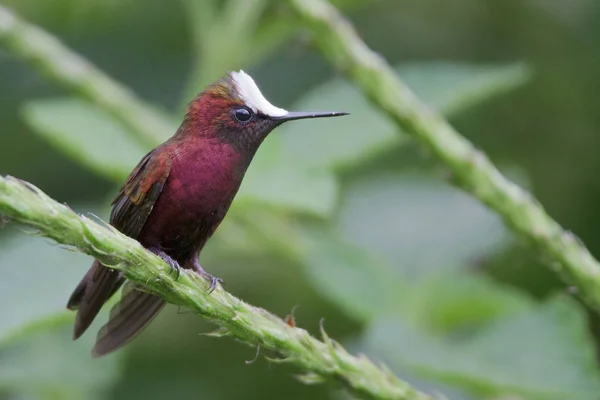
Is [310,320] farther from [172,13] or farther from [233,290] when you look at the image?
[172,13]

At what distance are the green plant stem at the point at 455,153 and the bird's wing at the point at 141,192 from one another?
656 mm

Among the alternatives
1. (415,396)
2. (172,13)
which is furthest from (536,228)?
(172,13)

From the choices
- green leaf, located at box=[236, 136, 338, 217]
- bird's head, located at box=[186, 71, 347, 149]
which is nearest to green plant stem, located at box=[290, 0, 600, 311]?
green leaf, located at box=[236, 136, 338, 217]

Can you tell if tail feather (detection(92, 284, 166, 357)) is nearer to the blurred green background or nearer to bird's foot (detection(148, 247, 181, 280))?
bird's foot (detection(148, 247, 181, 280))

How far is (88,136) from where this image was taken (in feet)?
9.50

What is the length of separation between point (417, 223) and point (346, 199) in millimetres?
280

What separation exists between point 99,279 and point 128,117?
0.87 m

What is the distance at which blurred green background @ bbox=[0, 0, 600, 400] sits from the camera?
2691mm

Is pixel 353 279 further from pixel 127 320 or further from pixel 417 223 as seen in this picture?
pixel 127 320

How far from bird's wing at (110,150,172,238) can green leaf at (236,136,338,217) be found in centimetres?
44

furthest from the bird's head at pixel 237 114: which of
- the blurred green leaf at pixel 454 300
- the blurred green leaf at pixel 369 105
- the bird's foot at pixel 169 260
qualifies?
the blurred green leaf at pixel 454 300

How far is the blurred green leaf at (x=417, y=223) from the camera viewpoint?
3.37 metres

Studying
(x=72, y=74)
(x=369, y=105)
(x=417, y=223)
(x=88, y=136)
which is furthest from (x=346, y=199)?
(x=72, y=74)

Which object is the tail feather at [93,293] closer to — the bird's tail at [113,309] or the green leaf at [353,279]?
the bird's tail at [113,309]
